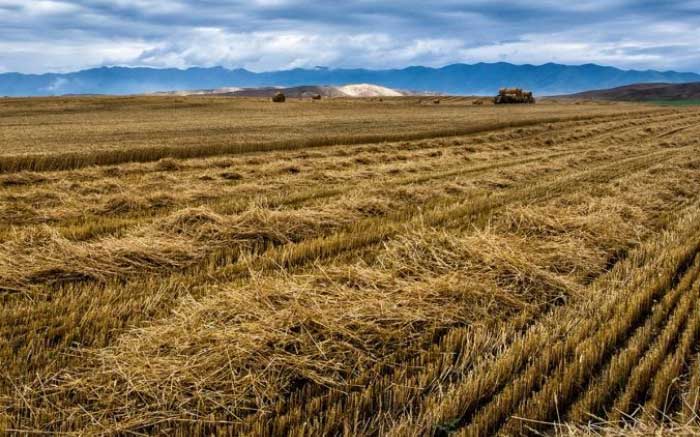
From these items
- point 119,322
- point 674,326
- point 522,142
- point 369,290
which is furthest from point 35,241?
point 522,142

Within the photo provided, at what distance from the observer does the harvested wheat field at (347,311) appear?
3.06 meters

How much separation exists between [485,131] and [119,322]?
73.9ft

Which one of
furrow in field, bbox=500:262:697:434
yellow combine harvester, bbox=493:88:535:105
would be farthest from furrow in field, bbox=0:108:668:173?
yellow combine harvester, bbox=493:88:535:105

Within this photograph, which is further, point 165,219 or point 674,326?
point 165,219

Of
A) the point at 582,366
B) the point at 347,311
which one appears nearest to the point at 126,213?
the point at 347,311

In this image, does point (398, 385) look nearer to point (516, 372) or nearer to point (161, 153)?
point (516, 372)

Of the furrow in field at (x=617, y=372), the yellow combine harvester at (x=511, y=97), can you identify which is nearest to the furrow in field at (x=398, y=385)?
the furrow in field at (x=617, y=372)

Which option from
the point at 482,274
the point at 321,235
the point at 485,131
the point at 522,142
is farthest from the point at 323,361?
the point at 485,131

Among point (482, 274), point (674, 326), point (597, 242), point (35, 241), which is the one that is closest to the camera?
point (674, 326)

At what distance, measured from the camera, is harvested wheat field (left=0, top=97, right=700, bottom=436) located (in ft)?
10.0

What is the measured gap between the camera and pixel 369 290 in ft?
15.7

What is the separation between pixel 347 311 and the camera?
429cm

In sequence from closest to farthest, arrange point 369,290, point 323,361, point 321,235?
point 323,361 < point 369,290 < point 321,235

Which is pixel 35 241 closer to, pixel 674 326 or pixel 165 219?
pixel 165 219
